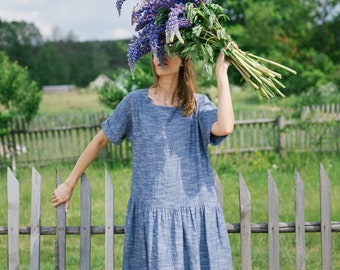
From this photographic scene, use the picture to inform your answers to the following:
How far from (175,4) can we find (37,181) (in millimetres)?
1397

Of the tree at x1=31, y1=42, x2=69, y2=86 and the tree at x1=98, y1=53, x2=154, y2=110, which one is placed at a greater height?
the tree at x1=31, y1=42, x2=69, y2=86

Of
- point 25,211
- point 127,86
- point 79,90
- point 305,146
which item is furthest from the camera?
point 79,90

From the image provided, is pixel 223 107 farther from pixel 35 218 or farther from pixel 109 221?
pixel 35 218

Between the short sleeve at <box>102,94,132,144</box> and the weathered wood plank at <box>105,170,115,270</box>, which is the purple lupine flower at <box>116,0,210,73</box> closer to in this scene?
the short sleeve at <box>102,94,132,144</box>

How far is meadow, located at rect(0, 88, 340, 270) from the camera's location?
475cm

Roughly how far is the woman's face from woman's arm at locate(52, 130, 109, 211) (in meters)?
0.46

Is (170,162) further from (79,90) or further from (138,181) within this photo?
(79,90)

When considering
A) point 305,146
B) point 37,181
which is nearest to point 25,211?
point 37,181

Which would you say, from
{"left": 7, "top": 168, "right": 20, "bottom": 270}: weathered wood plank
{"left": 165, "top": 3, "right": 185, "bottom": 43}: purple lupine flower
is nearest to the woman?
{"left": 165, "top": 3, "right": 185, "bottom": 43}: purple lupine flower

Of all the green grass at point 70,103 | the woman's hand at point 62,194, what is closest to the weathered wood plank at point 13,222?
the woman's hand at point 62,194

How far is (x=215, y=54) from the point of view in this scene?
2.57m

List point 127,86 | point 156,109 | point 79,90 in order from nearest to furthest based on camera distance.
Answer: point 156,109 < point 127,86 < point 79,90

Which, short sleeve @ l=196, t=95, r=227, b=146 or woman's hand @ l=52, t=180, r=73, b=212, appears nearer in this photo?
short sleeve @ l=196, t=95, r=227, b=146

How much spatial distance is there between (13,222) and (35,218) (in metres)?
0.14
